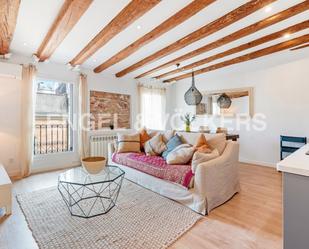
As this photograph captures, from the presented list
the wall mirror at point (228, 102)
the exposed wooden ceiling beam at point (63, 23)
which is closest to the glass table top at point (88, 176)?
the exposed wooden ceiling beam at point (63, 23)

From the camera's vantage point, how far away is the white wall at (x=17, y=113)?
3545 millimetres

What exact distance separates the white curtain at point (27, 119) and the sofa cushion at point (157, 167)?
1707 mm

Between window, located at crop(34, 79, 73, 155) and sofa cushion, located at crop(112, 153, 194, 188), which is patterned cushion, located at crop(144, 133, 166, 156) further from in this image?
window, located at crop(34, 79, 73, 155)

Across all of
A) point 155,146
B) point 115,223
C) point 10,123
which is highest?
point 10,123

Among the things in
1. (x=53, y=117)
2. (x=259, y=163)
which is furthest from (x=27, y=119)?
(x=259, y=163)

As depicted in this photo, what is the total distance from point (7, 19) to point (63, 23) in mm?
671

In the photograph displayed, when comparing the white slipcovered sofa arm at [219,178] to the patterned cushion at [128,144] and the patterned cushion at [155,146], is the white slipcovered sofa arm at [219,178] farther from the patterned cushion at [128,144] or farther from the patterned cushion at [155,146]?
the patterned cushion at [128,144]

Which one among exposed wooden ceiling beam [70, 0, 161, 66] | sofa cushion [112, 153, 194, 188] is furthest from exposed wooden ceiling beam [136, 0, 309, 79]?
sofa cushion [112, 153, 194, 188]

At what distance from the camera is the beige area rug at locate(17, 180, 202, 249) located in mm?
1733

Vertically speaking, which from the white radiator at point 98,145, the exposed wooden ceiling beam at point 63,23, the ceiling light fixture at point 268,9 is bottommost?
the white radiator at point 98,145

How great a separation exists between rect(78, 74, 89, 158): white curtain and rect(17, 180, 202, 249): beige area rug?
5.90 feet

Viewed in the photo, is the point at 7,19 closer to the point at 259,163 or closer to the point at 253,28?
the point at 253,28

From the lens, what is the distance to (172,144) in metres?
3.23

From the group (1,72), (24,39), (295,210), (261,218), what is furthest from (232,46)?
(1,72)
